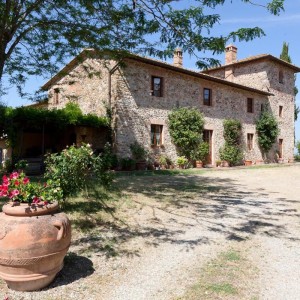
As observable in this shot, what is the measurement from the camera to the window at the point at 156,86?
16.3 metres

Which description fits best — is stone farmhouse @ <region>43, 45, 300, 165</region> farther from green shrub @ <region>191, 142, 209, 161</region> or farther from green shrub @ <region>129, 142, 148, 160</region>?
green shrub @ <region>191, 142, 209, 161</region>

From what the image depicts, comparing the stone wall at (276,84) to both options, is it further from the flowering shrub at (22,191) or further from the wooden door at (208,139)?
the flowering shrub at (22,191)

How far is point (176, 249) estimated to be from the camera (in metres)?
4.35

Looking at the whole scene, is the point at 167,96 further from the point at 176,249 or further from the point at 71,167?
the point at 176,249

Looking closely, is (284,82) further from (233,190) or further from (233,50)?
(233,190)

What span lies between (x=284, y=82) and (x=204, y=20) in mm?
22258

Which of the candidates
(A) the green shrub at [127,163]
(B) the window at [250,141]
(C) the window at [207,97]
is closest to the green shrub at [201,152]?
(C) the window at [207,97]

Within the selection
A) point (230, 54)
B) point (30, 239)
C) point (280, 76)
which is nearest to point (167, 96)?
point (230, 54)

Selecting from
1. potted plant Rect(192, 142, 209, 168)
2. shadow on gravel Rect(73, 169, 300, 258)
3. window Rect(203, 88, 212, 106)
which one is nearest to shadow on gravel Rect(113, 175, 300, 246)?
shadow on gravel Rect(73, 169, 300, 258)

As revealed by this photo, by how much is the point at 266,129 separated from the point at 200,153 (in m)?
7.63

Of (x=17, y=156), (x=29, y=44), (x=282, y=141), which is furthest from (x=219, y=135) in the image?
(x=29, y=44)

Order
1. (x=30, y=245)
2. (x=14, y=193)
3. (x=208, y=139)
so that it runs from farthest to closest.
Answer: (x=208, y=139) → (x=14, y=193) → (x=30, y=245)

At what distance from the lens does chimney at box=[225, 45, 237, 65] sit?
24094 mm

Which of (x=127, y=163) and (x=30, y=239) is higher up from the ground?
(x=127, y=163)
